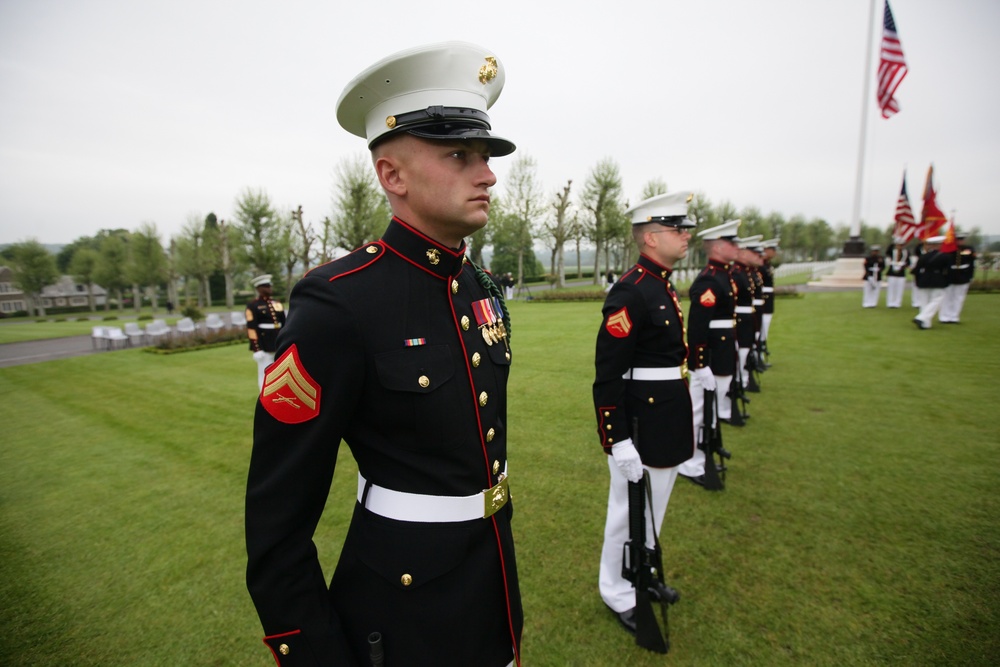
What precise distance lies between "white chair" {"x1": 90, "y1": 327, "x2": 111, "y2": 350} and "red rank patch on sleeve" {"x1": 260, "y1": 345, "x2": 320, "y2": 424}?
2233cm

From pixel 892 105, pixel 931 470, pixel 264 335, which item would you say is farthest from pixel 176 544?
pixel 892 105

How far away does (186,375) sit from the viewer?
11.7 metres

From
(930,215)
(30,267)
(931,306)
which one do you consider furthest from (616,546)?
(930,215)

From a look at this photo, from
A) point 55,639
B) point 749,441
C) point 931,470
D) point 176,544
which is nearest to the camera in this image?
point 55,639

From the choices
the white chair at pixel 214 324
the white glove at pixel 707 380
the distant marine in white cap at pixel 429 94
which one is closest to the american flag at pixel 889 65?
the white glove at pixel 707 380

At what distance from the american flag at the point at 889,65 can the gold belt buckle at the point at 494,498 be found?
2343 centimetres

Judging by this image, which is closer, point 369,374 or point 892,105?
point 369,374

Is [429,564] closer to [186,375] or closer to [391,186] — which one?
[391,186]

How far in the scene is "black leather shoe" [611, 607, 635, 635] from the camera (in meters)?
2.94

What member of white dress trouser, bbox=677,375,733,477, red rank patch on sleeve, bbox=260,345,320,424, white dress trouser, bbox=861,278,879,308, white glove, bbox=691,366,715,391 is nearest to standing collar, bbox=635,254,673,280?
white dress trouser, bbox=677,375,733,477

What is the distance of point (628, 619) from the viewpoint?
2.97m

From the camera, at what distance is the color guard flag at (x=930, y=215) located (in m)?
16.2

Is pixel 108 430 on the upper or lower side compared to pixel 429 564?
lower

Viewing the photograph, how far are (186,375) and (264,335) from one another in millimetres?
4397
